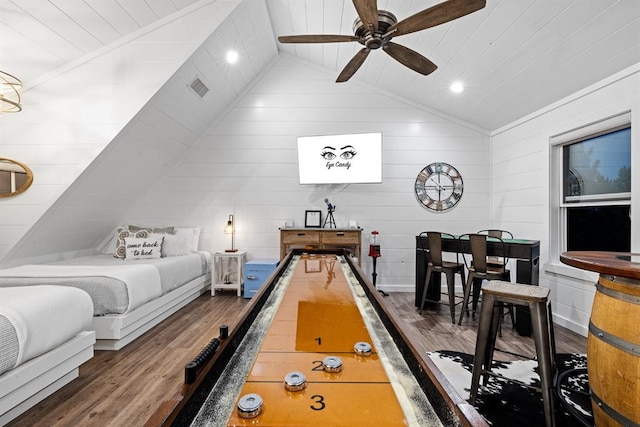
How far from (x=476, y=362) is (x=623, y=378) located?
2.19 feet

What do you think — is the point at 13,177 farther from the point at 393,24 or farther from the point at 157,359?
the point at 393,24

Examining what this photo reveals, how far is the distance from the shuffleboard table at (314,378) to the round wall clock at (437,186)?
3639 mm

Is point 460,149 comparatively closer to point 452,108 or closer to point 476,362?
point 452,108

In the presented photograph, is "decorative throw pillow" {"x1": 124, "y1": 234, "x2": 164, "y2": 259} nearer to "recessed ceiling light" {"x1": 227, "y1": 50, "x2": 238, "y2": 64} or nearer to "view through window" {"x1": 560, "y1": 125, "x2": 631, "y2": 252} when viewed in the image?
"recessed ceiling light" {"x1": 227, "y1": 50, "x2": 238, "y2": 64}

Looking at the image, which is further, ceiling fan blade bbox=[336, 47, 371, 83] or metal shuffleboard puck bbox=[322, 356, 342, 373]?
ceiling fan blade bbox=[336, 47, 371, 83]

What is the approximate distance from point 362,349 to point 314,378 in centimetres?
21

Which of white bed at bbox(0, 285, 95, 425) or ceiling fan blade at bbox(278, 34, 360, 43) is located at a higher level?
ceiling fan blade at bbox(278, 34, 360, 43)

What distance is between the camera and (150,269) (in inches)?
127

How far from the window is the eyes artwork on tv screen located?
2.16 m

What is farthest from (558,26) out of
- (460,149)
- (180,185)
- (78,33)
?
(180,185)

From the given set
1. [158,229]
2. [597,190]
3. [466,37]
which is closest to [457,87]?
[466,37]

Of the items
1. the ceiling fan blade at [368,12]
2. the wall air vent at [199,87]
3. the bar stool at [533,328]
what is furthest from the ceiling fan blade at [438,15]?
the wall air vent at [199,87]

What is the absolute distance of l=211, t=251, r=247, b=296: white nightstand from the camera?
4434 millimetres

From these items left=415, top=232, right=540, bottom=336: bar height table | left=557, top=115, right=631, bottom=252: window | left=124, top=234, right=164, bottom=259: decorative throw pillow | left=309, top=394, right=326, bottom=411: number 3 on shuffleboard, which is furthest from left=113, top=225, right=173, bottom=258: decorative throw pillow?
left=557, top=115, right=631, bottom=252: window
